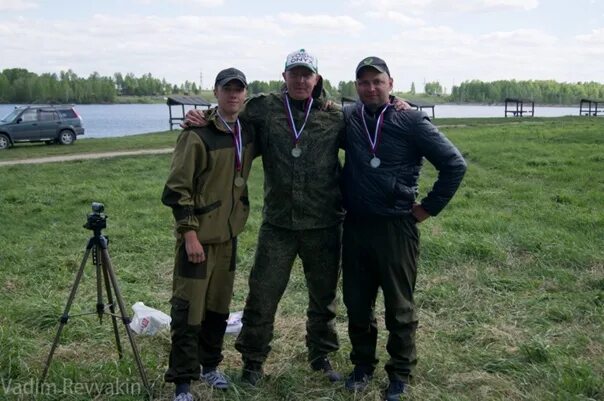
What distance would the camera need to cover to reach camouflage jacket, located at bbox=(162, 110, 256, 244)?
3656 millimetres

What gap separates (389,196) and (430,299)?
2.21 metres

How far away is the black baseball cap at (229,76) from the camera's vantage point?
372 centimetres

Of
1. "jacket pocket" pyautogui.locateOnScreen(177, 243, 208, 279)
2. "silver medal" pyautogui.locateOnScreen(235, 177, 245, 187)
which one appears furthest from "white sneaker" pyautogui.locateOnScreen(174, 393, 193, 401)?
"silver medal" pyautogui.locateOnScreen(235, 177, 245, 187)

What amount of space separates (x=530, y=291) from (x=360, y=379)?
2484 millimetres

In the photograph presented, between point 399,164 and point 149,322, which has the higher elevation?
point 399,164

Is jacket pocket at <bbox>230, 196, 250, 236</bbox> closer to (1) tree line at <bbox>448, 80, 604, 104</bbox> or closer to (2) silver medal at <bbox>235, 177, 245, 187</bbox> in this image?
(2) silver medal at <bbox>235, 177, 245, 187</bbox>

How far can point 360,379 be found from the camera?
418 centimetres

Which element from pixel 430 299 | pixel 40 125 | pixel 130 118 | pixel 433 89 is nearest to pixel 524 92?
pixel 433 89

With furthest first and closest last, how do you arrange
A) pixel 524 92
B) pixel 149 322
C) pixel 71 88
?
1. pixel 524 92
2. pixel 71 88
3. pixel 149 322

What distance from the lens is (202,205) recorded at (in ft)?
12.4

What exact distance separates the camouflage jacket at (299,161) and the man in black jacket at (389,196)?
0.34 feet

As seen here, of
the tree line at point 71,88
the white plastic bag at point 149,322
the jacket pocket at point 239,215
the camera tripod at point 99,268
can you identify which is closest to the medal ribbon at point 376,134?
the jacket pocket at point 239,215

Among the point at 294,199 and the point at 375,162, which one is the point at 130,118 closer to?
the point at 294,199

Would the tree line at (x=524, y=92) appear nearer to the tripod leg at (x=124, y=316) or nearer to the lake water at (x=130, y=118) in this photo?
the lake water at (x=130, y=118)
